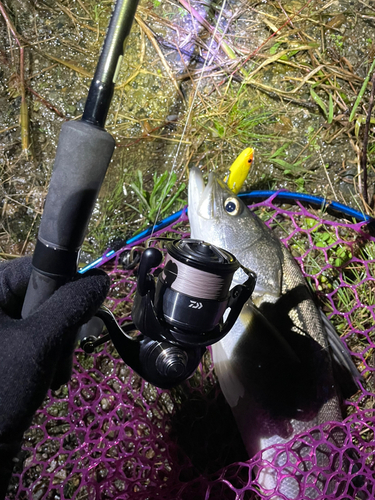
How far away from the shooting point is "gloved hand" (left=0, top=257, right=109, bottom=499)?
1181 millimetres

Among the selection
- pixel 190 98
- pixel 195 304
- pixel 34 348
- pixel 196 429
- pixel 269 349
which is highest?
pixel 190 98

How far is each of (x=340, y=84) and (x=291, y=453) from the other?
2.53m

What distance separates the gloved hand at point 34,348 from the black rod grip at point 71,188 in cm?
14

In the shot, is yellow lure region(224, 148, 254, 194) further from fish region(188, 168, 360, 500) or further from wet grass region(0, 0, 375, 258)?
wet grass region(0, 0, 375, 258)

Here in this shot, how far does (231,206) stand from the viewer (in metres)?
2.31

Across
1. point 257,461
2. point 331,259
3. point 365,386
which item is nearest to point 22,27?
point 331,259

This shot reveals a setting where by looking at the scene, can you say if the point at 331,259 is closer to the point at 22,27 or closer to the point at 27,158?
the point at 27,158

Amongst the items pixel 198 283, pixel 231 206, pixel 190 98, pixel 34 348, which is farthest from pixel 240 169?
pixel 34 348

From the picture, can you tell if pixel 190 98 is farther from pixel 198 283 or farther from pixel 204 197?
→ pixel 198 283

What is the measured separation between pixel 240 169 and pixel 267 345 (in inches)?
43.6

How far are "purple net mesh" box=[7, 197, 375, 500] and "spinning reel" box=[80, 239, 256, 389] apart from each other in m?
0.83

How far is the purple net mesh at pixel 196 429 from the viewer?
1.99 meters

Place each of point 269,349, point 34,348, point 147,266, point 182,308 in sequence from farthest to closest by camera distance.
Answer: point 269,349 < point 182,308 < point 147,266 < point 34,348

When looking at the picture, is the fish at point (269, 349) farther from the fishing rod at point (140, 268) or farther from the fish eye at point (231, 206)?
the fishing rod at point (140, 268)
